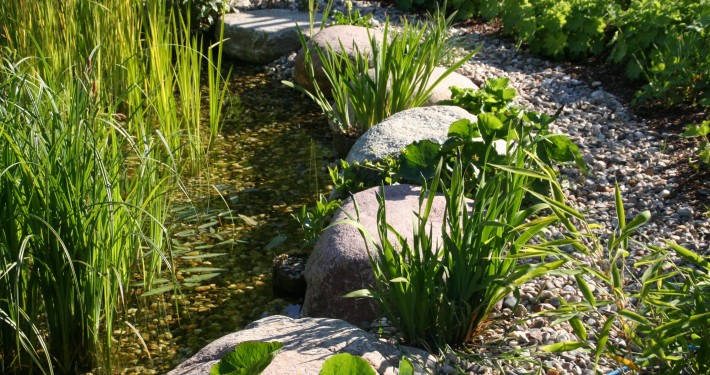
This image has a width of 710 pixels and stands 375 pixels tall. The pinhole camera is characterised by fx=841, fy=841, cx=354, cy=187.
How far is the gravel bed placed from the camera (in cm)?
314

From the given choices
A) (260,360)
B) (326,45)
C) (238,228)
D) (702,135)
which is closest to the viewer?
(260,360)

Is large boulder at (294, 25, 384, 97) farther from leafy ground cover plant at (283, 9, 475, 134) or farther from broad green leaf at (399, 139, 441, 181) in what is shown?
broad green leaf at (399, 139, 441, 181)

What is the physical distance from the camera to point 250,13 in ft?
25.9

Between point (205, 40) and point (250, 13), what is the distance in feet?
1.92

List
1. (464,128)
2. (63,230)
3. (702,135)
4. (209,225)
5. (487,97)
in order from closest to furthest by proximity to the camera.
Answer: (63,230) → (464,128) → (209,225) → (702,135) → (487,97)

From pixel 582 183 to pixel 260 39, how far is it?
3564mm

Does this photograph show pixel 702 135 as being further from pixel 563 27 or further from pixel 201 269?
pixel 201 269

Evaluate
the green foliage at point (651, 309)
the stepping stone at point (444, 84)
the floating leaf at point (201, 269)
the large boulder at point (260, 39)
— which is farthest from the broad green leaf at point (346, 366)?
the large boulder at point (260, 39)

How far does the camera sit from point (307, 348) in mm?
2678

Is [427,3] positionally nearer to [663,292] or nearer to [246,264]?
[246,264]

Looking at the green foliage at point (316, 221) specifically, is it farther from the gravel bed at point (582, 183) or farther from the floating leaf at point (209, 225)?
the gravel bed at point (582, 183)

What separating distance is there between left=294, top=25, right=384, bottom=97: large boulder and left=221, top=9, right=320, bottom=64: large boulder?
1.73 feet

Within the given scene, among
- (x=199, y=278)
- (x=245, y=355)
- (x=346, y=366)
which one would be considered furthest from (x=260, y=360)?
(x=199, y=278)

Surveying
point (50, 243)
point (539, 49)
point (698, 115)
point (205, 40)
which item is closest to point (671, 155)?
point (698, 115)
